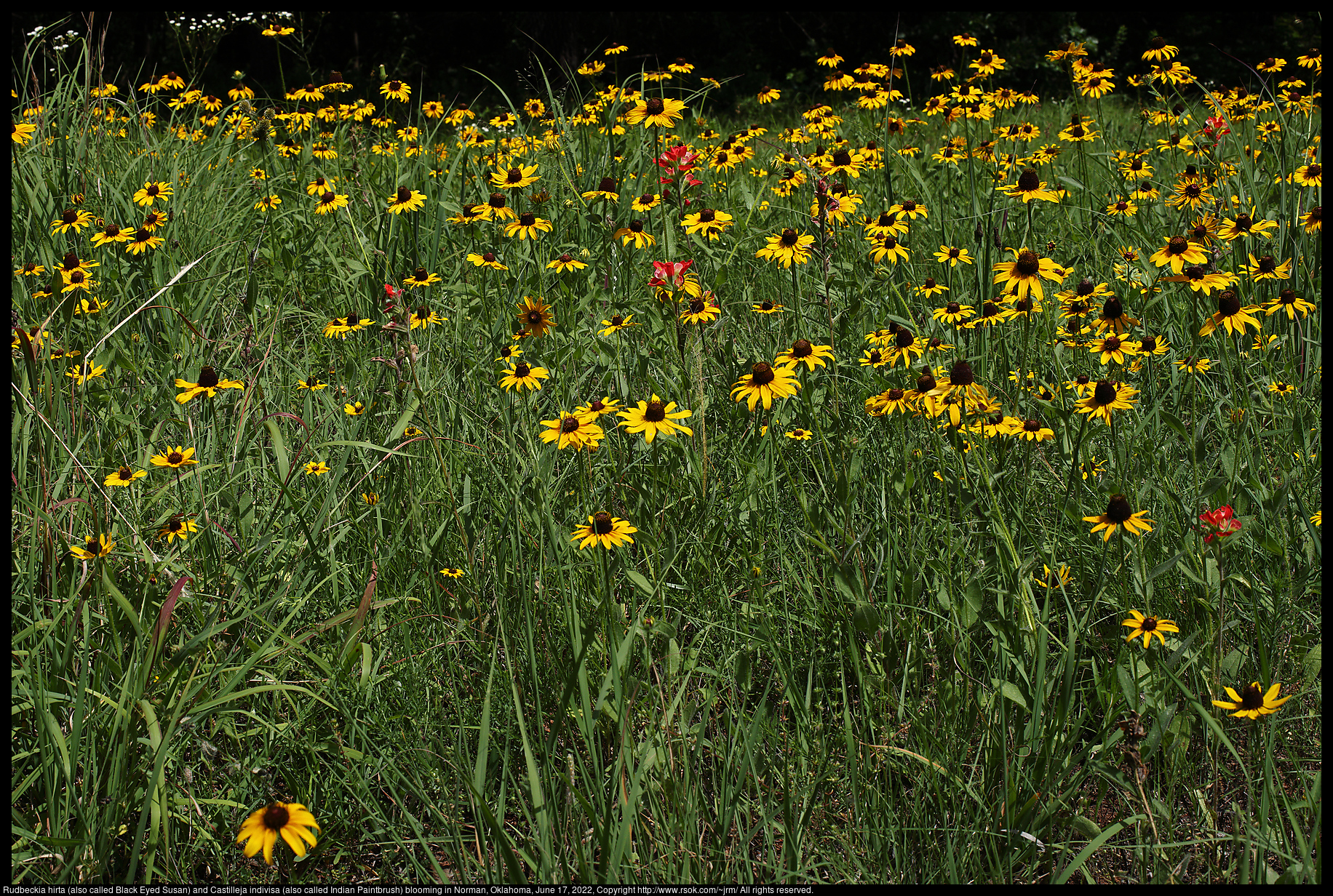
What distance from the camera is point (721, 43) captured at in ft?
47.4

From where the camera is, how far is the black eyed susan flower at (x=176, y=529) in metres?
1.64

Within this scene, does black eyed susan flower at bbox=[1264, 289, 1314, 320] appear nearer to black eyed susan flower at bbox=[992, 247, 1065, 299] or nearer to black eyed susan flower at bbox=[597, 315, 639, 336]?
black eyed susan flower at bbox=[992, 247, 1065, 299]

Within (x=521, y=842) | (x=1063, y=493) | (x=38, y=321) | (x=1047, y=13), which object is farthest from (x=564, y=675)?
(x=1047, y=13)

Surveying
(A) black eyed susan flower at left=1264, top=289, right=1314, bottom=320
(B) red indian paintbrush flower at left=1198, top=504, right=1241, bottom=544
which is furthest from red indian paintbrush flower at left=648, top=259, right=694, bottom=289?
(A) black eyed susan flower at left=1264, top=289, right=1314, bottom=320

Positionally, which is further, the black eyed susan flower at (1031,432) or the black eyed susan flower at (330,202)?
the black eyed susan flower at (330,202)

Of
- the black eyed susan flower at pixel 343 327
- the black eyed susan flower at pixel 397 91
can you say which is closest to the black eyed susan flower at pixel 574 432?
the black eyed susan flower at pixel 343 327

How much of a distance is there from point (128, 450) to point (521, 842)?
4.76 feet

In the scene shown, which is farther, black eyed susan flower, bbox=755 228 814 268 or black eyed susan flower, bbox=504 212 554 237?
black eyed susan flower, bbox=504 212 554 237

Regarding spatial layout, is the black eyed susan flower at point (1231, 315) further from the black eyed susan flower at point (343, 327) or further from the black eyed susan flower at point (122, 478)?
the black eyed susan flower at point (122, 478)

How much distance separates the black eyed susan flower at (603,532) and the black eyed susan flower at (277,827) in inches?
22.8

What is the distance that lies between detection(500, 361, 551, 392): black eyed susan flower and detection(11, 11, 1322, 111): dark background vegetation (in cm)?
908

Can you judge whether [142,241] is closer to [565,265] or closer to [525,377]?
[565,265]

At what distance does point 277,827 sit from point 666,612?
0.77 m

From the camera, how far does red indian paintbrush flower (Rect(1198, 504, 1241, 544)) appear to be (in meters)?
1.33
